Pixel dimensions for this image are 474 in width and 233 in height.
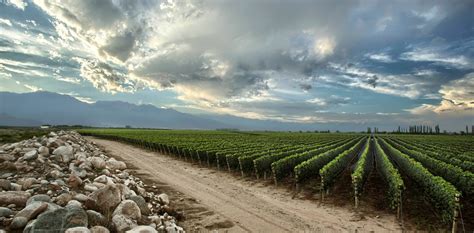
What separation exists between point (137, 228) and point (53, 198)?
3.38m

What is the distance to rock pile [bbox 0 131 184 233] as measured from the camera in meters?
7.15

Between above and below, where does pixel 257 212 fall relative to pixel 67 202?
below

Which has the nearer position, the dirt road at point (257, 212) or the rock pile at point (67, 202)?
the rock pile at point (67, 202)

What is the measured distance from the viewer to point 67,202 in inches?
350

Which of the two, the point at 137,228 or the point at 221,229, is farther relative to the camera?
the point at 221,229

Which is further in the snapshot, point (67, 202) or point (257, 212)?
point (257, 212)

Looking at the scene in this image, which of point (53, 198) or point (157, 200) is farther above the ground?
point (53, 198)

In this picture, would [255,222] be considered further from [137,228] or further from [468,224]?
[468,224]

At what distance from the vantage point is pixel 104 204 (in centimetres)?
912

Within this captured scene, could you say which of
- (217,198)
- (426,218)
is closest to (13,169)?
(217,198)

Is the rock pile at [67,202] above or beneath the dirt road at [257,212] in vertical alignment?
above

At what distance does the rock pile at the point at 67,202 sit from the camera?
7.15 meters

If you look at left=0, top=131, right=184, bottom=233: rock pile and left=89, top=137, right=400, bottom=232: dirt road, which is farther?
left=89, top=137, right=400, bottom=232: dirt road

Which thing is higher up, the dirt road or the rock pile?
the rock pile
